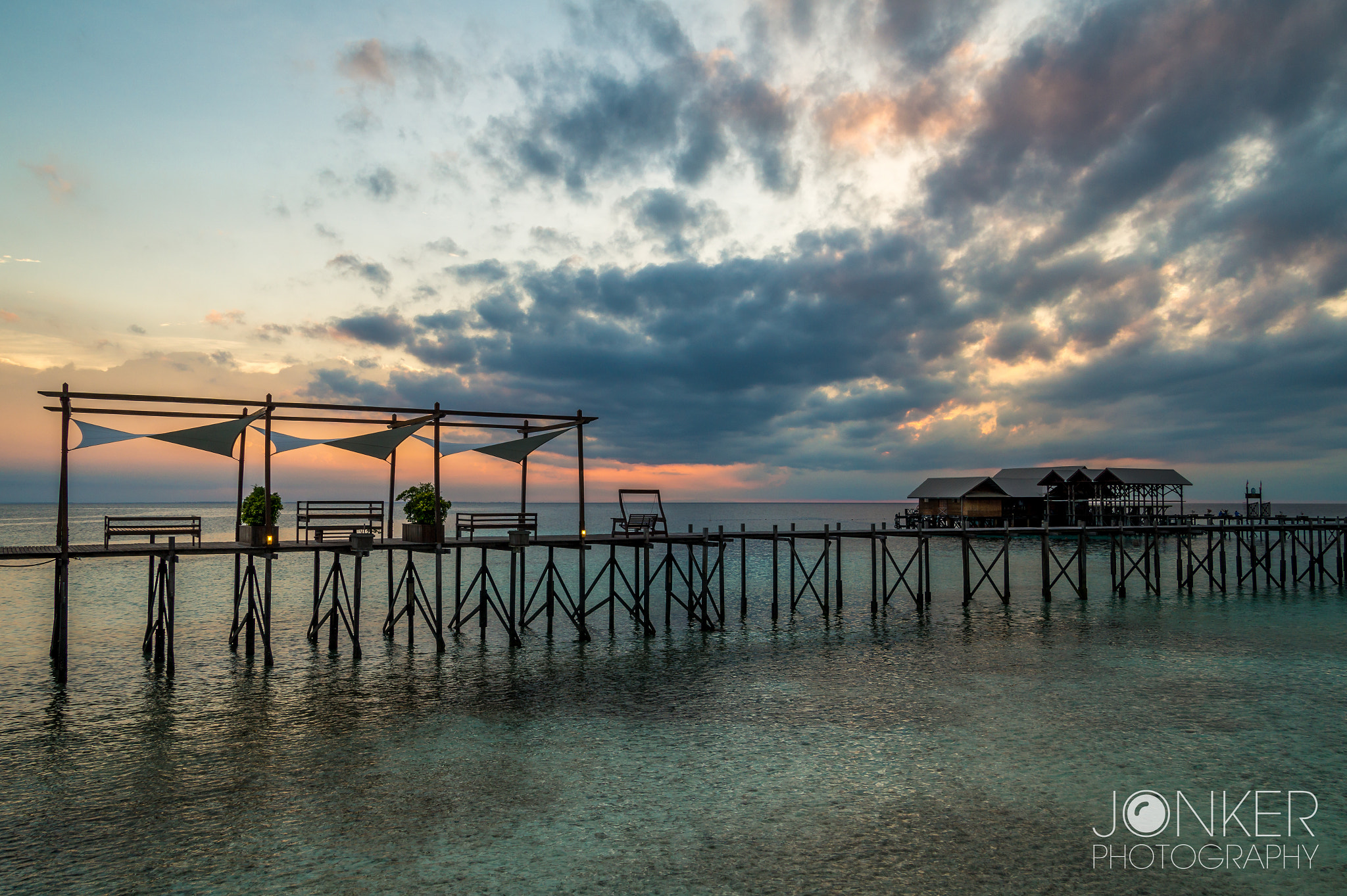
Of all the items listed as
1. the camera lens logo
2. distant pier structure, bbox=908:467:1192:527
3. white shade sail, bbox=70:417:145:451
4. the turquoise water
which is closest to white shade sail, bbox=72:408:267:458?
white shade sail, bbox=70:417:145:451

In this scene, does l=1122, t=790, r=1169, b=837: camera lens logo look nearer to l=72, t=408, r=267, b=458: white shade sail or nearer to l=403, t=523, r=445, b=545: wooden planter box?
l=403, t=523, r=445, b=545: wooden planter box

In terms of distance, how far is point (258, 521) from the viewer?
20.3 metres

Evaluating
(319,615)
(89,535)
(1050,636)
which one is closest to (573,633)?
(319,615)

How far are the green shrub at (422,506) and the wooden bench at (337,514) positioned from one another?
0.75 m

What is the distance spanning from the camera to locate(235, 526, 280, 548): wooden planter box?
19359mm

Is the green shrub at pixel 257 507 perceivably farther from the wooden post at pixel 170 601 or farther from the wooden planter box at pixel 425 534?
the wooden planter box at pixel 425 534

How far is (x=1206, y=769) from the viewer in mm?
12344

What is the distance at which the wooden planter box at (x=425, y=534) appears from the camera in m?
21.0

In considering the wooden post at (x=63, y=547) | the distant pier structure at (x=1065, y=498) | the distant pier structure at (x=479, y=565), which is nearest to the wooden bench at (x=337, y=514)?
the distant pier structure at (x=479, y=565)

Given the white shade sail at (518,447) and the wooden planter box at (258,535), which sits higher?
the white shade sail at (518,447)

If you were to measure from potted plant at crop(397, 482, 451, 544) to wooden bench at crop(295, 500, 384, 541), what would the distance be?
730 mm

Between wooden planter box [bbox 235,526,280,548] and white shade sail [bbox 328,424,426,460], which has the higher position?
white shade sail [bbox 328,424,426,460]

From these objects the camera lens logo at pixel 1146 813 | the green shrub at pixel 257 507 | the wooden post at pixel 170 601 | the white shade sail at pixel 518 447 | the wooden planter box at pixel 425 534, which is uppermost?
the white shade sail at pixel 518 447

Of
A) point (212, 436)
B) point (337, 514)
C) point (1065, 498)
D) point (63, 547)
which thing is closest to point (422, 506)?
point (337, 514)
